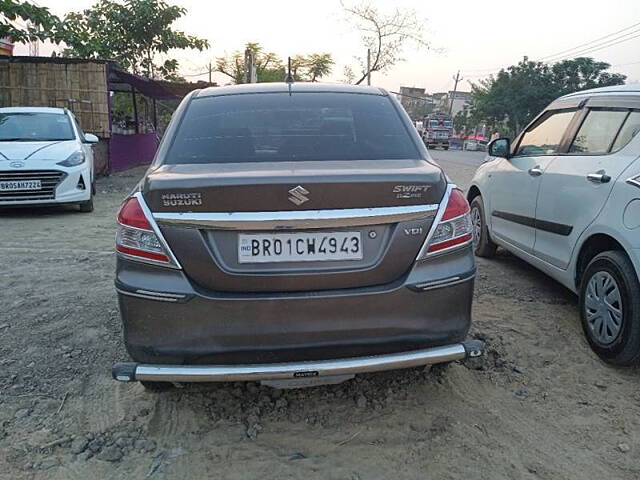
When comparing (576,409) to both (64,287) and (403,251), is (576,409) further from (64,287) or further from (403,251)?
(64,287)

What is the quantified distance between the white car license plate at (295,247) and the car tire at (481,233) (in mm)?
3510

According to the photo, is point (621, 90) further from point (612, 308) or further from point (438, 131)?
point (438, 131)

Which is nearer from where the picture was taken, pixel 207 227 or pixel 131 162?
pixel 207 227

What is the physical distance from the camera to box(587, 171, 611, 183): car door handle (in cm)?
334

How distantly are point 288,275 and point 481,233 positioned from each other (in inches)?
149

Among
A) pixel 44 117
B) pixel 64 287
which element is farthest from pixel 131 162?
pixel 64 287

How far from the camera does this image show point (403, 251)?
2.29 meters

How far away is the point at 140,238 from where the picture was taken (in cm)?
230

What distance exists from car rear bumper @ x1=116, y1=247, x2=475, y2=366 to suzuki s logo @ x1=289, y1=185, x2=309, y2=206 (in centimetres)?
37

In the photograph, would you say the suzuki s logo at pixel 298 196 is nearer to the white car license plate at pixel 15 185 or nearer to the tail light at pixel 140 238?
the tail light at pixel 140 238

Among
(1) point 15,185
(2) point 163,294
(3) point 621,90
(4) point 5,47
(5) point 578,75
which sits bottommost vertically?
(1) point 15,185

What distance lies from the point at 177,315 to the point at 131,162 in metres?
15.2

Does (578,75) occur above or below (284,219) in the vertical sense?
above

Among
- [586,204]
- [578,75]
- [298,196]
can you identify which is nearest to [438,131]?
[578,75]
